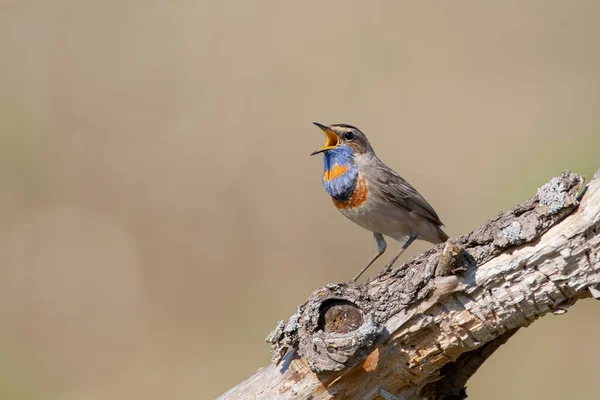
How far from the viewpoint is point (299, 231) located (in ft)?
28.5

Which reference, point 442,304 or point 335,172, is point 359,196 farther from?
point 442,304

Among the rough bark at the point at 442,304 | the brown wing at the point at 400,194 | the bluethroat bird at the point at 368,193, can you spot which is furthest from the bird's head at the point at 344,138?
the rough bark at the point at 442,304

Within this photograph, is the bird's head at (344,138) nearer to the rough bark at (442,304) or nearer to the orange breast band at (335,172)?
the orange breast band at (335,172)

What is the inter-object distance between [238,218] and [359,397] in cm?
505

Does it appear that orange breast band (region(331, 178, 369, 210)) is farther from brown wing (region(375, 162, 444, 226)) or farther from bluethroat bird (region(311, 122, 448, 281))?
brown wing (region(375, 162, 444, 226))

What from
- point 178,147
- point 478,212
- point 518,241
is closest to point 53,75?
point 178,147

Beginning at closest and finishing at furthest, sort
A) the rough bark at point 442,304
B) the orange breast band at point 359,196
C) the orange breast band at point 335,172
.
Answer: the rough bark at point 442,304 → the orange breast band at point 359,196 → the orange breast band at point 335,172

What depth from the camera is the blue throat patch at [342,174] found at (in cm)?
629

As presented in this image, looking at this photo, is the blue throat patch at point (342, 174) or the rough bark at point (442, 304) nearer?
the rough bark at point (442, 304)

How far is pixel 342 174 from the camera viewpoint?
20.8 ft

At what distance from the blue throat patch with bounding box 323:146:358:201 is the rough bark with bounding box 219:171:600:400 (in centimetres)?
230

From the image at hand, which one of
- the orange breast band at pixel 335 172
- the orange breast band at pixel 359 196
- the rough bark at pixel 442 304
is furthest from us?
the orange breast band at pixel 335 172

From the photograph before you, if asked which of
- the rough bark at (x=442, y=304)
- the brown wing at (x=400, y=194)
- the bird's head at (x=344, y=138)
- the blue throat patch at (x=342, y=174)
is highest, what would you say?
the bird's head at (x=344, y=138)

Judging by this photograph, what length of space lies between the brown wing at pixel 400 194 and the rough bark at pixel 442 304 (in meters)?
2.31
